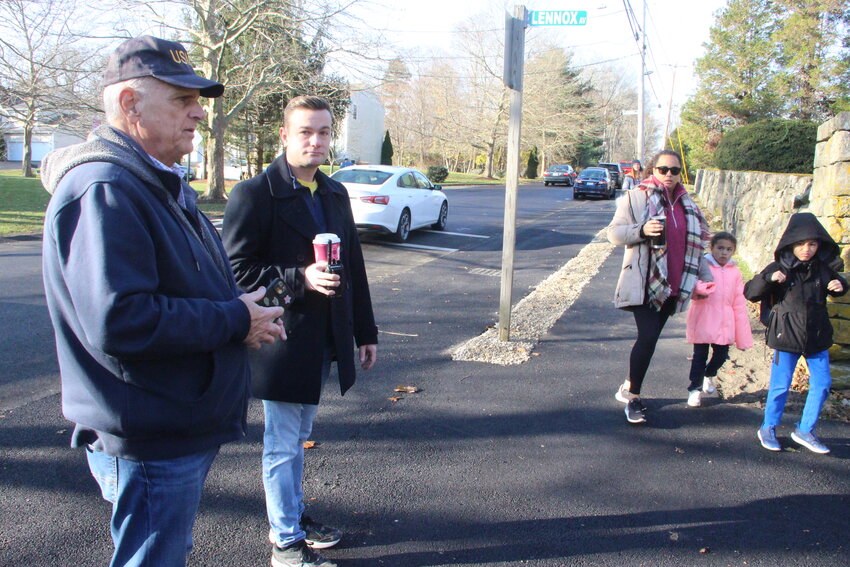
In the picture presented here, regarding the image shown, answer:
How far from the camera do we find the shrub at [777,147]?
12291 millimetres

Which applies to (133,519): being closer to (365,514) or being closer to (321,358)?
(321,358)

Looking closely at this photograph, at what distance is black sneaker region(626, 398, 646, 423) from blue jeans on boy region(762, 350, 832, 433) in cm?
78

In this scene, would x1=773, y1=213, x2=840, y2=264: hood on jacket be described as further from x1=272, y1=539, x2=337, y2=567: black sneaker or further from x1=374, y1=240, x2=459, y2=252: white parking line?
x1=374, y1=240, x2=459, y2=252: white parking line

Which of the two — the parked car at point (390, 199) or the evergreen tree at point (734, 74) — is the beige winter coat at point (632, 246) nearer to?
the parked car at point (390, 199)

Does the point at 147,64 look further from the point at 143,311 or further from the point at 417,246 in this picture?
the point at 417,246

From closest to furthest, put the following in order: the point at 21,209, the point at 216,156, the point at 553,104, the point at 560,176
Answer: the point at 21,209 < the point at 216,156 < the point at 560,176 < the point at 553,104

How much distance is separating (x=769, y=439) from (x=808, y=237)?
1310mm

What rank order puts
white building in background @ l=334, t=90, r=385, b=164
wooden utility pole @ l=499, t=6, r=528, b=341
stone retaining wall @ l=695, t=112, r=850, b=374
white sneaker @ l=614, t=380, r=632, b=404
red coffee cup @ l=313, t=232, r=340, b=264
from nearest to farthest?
red coffee cup @ l=313, t=232, r=340, b=264 → white sneaker @ l=614, t=380, r=632, b=404 → stone retaining wall @ l=695, t=112, r=850, b=374 → wooden utility pole @ l=499, t=6, r=528, b=341 → white building in background @ l=334, t=90, r=385, b=164

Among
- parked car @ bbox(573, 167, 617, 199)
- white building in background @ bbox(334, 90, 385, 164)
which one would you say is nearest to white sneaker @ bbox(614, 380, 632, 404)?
parked car @ bbox(573, 167, 617, 199)

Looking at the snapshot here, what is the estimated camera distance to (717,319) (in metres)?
4.77

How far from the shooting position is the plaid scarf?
14.0 ft

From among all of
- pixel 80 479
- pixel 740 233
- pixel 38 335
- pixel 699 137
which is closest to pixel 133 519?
pixel 80 479

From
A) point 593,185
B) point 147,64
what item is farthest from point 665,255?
point 593,185

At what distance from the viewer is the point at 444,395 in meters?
4.90
